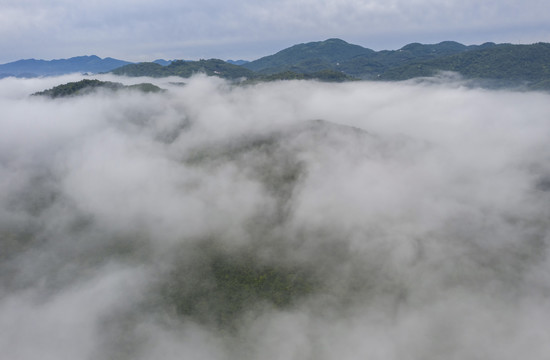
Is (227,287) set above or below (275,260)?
below

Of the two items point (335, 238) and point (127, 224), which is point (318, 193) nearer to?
point (335, 238)

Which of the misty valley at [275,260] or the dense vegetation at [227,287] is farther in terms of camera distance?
the dense vegetation at [227,287]

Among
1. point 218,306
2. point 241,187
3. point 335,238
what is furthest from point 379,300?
point 241,187

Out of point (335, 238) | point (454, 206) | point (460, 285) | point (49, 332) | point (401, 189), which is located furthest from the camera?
point (401, 189)

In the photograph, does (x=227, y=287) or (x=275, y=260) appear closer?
(x=227, y=287)

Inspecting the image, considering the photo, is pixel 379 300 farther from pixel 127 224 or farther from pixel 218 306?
pixel 127 224

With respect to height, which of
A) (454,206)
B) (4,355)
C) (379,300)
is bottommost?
(4,355)

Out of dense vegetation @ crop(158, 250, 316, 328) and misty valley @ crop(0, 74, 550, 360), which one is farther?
dense vegetation @ crop(158, 250, 316, 328)

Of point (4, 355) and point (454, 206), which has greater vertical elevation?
point (454, 206)

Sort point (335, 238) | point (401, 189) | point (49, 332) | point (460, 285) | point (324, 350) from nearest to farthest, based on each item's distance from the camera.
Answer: point (324, 350) → point (49, 332) → point (460, 285) → point (335, 238) → point (401, 189)

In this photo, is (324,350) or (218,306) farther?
(218,306)
